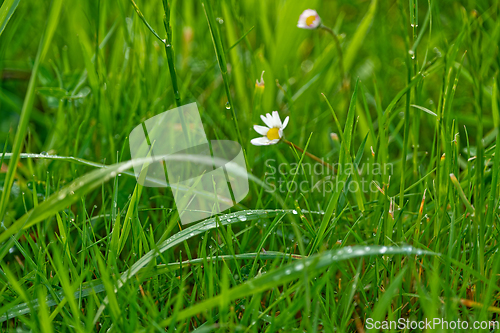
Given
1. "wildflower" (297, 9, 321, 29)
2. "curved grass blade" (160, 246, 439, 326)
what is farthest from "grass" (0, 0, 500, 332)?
"wildflower" (297, 9, 321, 29)

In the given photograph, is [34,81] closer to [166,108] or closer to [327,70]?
[166,108]

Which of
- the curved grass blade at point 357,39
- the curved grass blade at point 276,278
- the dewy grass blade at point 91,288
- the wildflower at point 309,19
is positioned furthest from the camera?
the curved grass blade at point 357,39

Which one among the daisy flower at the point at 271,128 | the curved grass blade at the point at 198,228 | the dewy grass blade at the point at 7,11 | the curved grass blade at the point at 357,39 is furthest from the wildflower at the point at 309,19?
the dewy grass blade at the point at 7,11

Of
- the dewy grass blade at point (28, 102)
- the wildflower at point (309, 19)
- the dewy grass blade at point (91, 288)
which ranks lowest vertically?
the dewy grass blade at point (91, 288)

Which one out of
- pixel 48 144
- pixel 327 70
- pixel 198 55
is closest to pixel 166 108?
pixel 48 144

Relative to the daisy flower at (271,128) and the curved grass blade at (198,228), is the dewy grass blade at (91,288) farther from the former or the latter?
the daisy flower at (271,128)

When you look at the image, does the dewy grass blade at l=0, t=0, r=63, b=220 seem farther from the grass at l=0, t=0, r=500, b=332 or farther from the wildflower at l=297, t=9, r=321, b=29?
the wildflower at l=297, t=9, r=321, b=29
